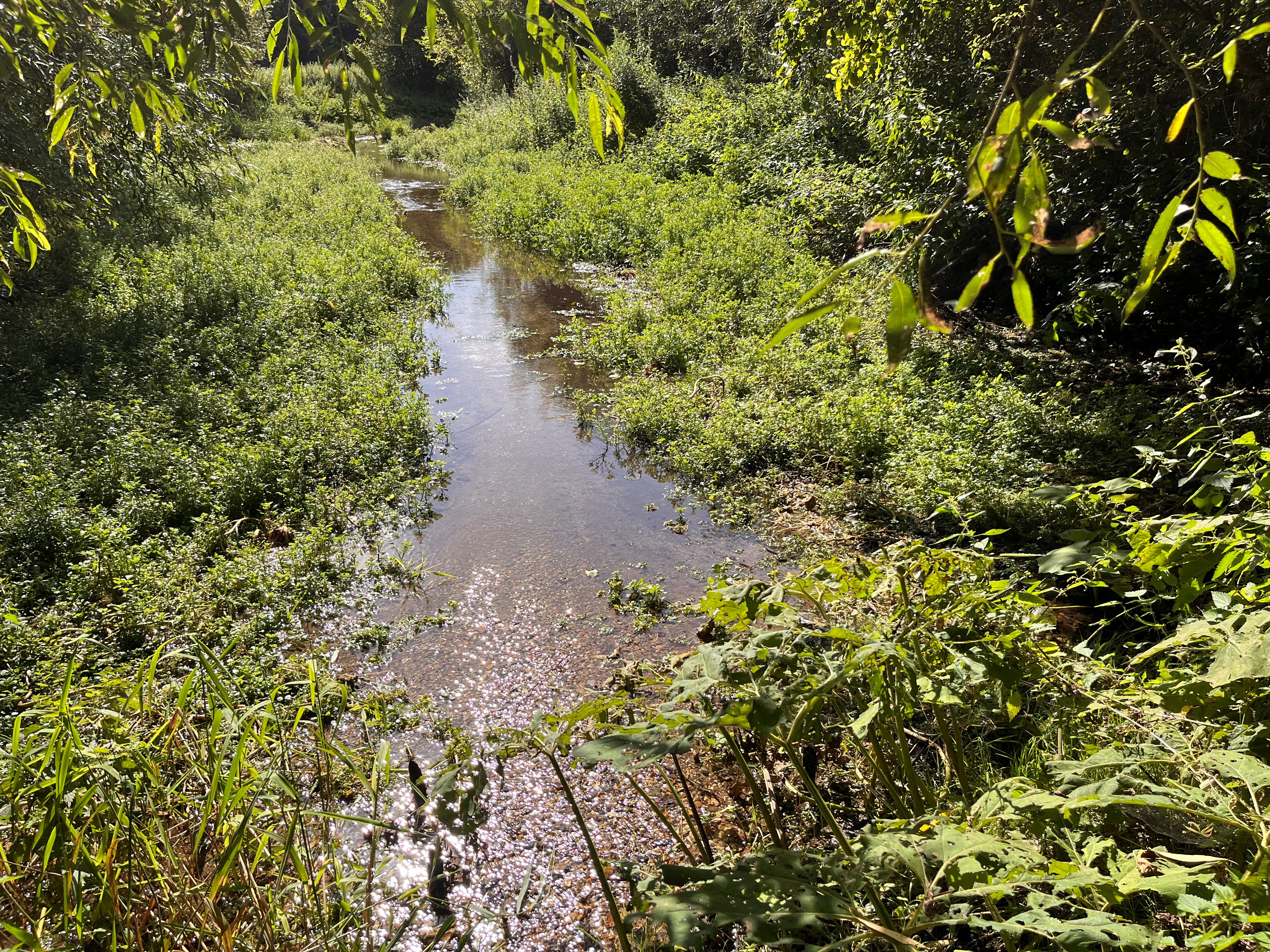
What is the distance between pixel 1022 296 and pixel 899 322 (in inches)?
5.3

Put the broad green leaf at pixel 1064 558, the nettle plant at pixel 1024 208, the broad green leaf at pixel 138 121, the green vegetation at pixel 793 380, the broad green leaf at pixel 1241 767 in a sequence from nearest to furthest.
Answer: the nettle plant at pixel 1024 208 → the broad green leaf at pixel 1241 767 → the broad green leaf at pixel 1064 558 → the broad green leaf at pixel 138 121 → the green vegetation at pixel 793 380

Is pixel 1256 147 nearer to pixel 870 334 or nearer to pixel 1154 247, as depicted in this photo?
pixel 870 334

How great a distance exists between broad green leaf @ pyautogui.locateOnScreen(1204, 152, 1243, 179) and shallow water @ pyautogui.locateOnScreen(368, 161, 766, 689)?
3.36 metres

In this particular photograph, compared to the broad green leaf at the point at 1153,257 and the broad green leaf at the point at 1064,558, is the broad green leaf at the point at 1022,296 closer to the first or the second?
the broad green leaf at the point at 1153,257

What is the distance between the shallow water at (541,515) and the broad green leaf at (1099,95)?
11.1 ft

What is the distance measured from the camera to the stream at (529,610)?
8.86ft

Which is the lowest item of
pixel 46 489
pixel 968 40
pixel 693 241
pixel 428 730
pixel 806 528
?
pixel 428 730

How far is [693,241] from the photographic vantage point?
32.2 ft

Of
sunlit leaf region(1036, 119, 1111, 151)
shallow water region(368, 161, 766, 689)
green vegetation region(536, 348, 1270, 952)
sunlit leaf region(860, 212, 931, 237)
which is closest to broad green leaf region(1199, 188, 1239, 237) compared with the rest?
sunlit leaf region(1036, 119, 1111, 151)

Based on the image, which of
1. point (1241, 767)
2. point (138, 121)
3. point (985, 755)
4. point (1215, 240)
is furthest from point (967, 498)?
point (138, 121)

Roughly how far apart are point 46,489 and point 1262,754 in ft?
17.6

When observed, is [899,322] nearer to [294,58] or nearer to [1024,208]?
[1024,208]

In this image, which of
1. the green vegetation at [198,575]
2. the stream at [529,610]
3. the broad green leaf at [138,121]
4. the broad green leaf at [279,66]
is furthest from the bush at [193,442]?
the broad green leaf at [279,66]

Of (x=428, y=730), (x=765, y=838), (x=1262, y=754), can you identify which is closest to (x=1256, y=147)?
(x=1262, y=754)
